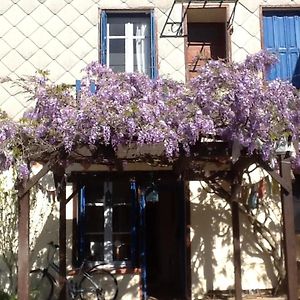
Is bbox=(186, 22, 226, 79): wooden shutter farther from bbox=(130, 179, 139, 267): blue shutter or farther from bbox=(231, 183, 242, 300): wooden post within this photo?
bbox=(231, 183, 242, 300): wooden post

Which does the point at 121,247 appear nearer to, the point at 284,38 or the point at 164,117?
the point at 164,117

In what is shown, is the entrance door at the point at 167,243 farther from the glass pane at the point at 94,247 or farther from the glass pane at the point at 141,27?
the glass pane at the point at 141,27

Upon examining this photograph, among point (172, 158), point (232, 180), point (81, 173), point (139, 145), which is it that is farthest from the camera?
point (81, 173)

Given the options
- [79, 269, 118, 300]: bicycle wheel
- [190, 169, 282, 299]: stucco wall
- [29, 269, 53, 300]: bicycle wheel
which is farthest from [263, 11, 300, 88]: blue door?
[29, 269, 53, 300]: bicycle wheel

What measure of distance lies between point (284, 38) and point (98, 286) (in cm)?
591

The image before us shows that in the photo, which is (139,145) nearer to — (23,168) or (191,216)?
(23,168)

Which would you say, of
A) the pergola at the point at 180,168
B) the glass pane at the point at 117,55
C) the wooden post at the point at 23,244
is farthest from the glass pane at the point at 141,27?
the wooden post at the point at 23,244

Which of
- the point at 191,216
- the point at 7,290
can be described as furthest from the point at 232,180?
the point at 7,290

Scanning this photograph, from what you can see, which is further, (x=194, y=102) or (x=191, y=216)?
(x=191, y=216)

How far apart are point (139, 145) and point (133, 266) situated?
13.4ft

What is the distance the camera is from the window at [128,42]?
10922mm

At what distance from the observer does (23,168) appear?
730cm

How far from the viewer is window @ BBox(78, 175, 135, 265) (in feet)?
35.4

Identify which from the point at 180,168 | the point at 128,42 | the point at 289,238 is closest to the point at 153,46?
the point at 128,42
